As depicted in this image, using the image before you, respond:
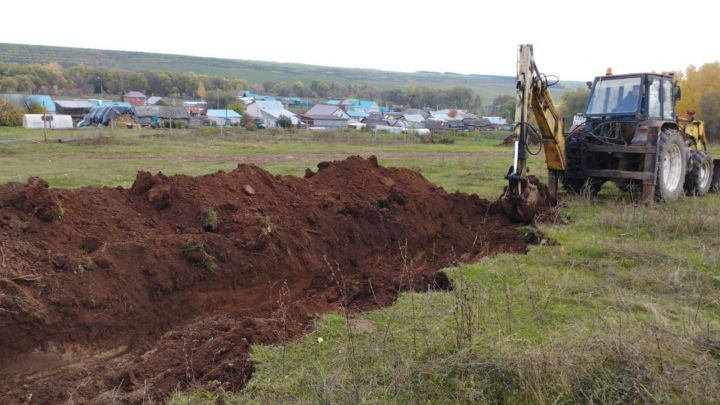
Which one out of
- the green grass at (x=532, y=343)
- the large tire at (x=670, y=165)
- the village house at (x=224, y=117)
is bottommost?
the green grass at (x=532, y=343)

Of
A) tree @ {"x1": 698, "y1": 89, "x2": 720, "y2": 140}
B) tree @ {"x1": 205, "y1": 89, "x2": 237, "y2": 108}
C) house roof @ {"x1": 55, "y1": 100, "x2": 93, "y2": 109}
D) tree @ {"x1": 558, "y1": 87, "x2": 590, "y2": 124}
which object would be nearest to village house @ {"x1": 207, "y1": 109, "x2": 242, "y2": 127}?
house roof @ {"x1": 55, "y1": 100, "x2": 93, "y2": 109}

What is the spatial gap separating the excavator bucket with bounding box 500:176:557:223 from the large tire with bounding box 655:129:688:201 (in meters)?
2.80

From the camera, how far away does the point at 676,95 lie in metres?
12.8

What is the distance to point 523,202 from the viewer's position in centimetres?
1018

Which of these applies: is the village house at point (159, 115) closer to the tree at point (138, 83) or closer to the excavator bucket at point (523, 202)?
the tree at point (138, 83)

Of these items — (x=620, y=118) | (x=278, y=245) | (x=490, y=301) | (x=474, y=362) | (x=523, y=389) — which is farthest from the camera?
(x=620, y=118)

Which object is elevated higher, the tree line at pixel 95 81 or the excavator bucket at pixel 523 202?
the tree line at pixel 95 81

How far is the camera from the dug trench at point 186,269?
494 centimetres

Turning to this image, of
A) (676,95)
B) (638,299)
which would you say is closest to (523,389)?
(638,299)

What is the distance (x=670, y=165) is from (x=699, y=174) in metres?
1.24

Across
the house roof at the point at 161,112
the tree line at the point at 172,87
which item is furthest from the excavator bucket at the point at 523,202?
the tree line at the point at 172,87

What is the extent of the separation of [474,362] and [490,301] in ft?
6.30

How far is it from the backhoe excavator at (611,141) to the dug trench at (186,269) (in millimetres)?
2143

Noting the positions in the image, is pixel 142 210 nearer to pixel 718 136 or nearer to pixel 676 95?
pixel 676 95
